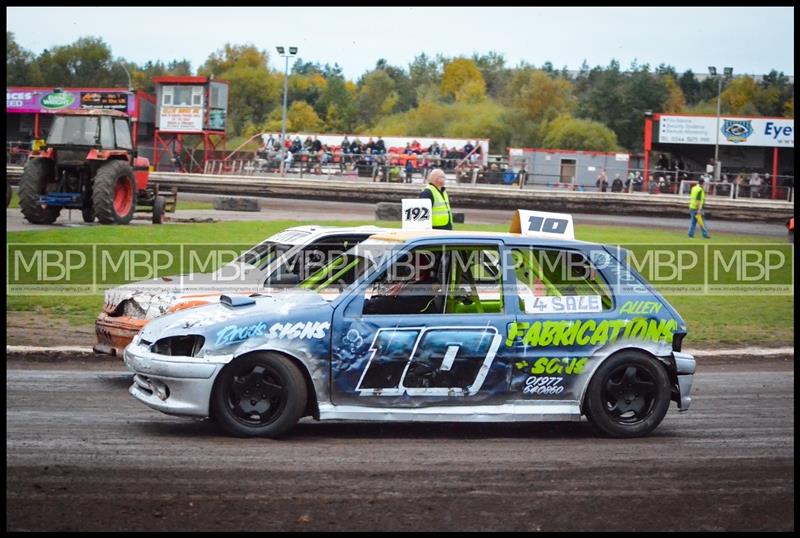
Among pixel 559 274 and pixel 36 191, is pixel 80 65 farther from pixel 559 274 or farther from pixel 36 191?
pixel 559 274

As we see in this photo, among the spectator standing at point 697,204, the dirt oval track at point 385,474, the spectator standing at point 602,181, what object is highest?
the spectator standing at point 602,181

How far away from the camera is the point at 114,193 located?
23.0m

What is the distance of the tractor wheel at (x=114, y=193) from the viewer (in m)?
22.5

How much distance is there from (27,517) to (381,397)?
106 inches

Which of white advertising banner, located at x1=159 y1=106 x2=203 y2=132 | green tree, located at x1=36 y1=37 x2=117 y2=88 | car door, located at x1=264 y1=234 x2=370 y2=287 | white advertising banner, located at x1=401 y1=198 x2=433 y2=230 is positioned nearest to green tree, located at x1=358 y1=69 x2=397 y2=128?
green tree, located at x1=36 y1=37 x2=117 y2=88

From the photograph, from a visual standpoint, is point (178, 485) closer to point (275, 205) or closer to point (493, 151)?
point (275, 205)

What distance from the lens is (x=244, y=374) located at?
7035mm

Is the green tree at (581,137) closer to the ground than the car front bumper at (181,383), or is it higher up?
higher up

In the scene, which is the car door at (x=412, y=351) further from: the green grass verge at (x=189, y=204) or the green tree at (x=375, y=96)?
the green tree at (x=375, y=96)

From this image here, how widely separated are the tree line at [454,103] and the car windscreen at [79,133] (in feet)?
209

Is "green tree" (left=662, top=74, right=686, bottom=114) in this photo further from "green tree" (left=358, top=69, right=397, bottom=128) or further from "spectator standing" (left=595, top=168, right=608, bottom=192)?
"spectator standing" (left=595, top=168, right=608, bottom=192)

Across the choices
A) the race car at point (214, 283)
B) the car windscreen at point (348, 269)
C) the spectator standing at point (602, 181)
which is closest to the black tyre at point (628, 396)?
the car windscreen at point (348, 269)

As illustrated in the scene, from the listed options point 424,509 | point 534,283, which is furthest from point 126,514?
point 534,283

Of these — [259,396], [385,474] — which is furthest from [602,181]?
[385,474]
